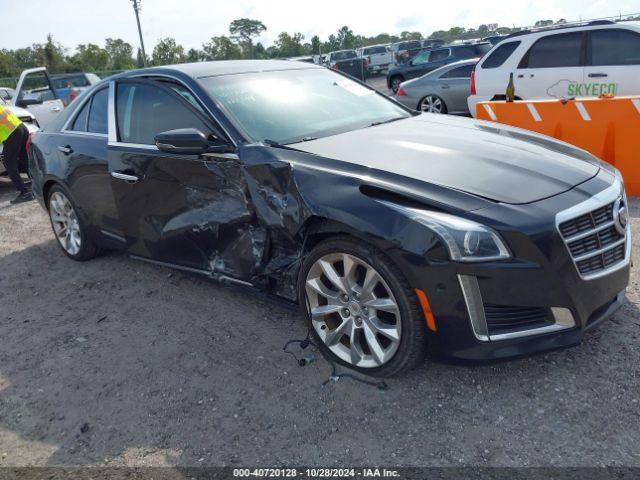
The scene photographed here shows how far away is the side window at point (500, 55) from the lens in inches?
347

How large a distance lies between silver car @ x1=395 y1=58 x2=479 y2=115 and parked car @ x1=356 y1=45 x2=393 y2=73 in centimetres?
2380

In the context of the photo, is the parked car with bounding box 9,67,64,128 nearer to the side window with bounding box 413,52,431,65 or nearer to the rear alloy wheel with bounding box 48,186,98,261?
the rear alloy wheel with bounding box 48,186,98,261

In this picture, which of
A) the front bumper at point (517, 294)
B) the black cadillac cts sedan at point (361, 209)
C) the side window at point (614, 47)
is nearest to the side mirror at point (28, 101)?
the black cadillac cts sedan at point (361, 209)

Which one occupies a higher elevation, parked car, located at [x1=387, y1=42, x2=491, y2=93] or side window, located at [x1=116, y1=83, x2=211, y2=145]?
side window, located at [x1=116, y1=83, x2=211, y2=145]

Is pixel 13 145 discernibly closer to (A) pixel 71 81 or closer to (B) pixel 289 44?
(A) pixel 71 81

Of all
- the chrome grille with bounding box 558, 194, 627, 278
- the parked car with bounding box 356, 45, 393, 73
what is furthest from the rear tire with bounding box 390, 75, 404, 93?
the chrome grille with bounding box 558, 194, 627, 278

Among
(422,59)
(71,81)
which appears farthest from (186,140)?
(422,59)

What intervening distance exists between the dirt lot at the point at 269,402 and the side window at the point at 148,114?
1321mm

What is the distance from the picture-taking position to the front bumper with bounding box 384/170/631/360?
2539 mm

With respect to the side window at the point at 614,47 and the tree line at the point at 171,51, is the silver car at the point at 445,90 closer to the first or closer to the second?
the side window at the point at 614,47

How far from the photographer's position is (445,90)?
1159 centimetres

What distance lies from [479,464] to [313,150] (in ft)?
6.09

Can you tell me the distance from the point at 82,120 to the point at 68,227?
42.3 inches

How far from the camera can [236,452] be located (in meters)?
2.59
